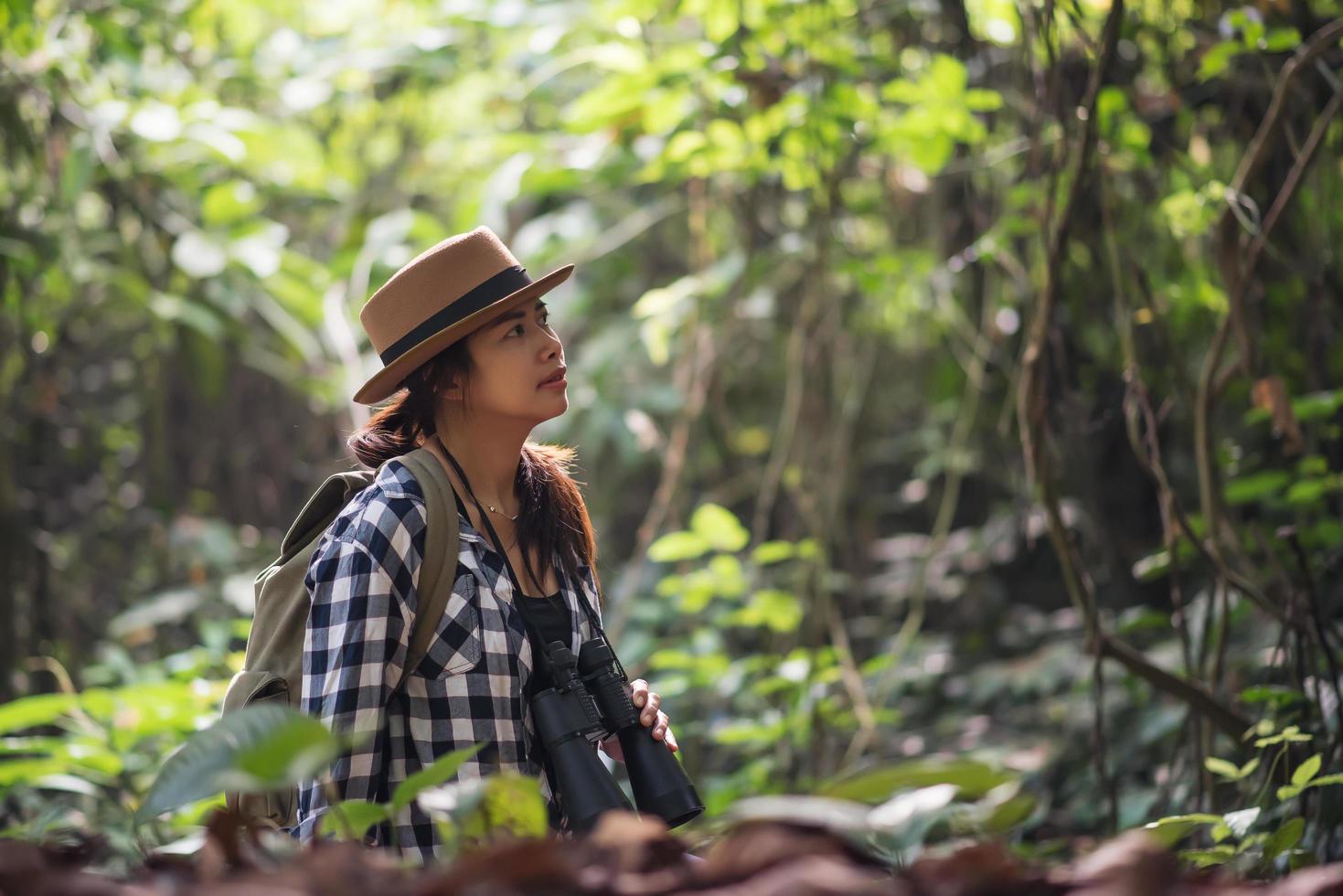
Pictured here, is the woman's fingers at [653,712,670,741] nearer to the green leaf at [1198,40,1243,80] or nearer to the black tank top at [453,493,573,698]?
the black tank top at [453,493,573,698]

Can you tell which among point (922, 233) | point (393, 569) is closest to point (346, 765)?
point (393, 569)

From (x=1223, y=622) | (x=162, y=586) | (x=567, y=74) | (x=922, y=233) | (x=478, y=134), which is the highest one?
(x=478, y=134)

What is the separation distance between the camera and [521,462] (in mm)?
2146

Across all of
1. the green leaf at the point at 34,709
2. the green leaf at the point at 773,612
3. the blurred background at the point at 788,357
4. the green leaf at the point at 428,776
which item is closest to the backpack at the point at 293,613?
the blurred background at the point at 788,357

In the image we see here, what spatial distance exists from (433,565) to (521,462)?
404 millimetres

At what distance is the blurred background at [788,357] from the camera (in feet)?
9.62

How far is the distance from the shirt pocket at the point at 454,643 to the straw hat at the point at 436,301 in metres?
0.38

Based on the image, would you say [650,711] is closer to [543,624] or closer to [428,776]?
[543,624]

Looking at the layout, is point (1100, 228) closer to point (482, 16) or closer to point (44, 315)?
point (482, 16)

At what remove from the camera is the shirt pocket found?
1772 mm

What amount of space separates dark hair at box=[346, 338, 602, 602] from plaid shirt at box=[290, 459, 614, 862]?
6.1 inches

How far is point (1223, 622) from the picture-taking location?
2701 mm

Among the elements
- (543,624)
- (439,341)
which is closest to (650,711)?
(543,624)

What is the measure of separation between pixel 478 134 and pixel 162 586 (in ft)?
8.28
